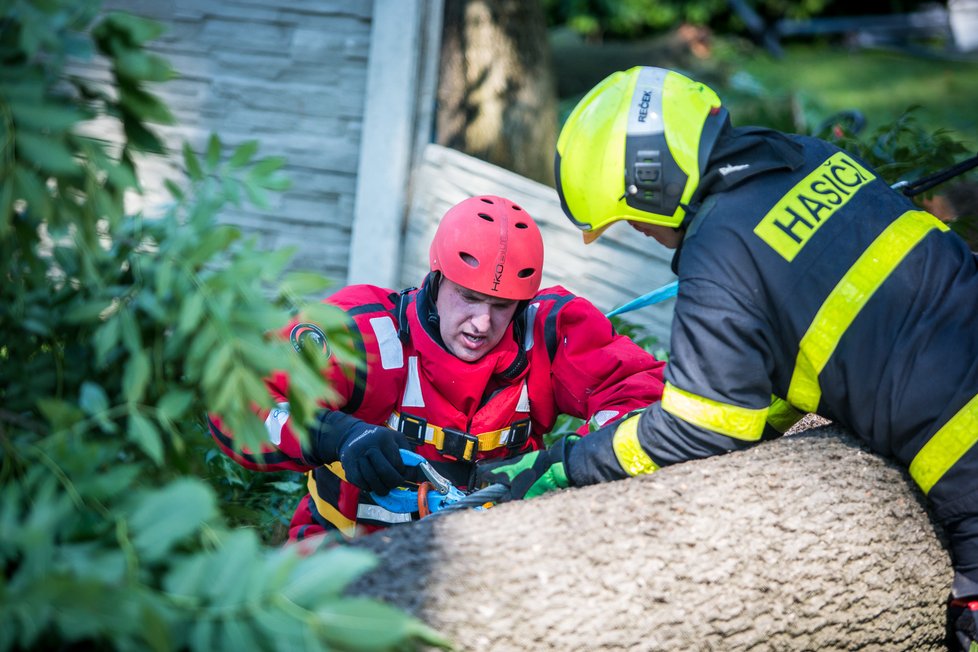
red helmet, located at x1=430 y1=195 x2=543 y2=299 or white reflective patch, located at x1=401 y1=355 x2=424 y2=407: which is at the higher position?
red helmet, located at x1=430 y1=195 x2=543 y2=299

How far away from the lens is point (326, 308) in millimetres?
2014

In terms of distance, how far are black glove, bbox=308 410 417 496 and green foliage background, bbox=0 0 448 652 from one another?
0.92m

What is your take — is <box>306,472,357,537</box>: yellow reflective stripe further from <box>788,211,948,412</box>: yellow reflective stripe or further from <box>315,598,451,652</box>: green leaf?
<box>315,598,451,652</box>: green leaf

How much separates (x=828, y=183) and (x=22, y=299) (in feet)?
6.88

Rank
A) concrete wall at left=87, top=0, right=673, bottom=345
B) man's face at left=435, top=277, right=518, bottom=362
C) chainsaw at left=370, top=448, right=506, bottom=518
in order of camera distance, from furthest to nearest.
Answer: concrete wall at left=87, top=0, right=673, bottom=345, man's face at left=435, top=277, right=518, bottom=362, chainsaw at left=370, top=448, right=506, bottom=518

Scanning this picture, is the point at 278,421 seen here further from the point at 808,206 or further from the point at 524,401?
the point at 808,206

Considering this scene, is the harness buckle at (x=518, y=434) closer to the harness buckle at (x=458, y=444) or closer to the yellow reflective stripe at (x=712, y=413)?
the harness buckle at (x=458, y=444)

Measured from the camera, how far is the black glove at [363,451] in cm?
322

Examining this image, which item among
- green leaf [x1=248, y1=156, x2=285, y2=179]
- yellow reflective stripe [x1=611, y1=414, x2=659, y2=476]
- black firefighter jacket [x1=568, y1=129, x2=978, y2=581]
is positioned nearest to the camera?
green leaf [x1=248, y1=156, x2=285, y2=179]

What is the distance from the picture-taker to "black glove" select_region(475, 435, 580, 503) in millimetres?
3037

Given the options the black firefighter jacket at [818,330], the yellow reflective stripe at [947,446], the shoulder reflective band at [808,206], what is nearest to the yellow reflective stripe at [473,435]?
the black firefighter jacket at [818,330]

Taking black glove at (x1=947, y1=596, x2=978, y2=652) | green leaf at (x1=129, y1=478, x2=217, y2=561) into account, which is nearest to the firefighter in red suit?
black glove at (x1=947, y1=596, x2=978, y2=652)

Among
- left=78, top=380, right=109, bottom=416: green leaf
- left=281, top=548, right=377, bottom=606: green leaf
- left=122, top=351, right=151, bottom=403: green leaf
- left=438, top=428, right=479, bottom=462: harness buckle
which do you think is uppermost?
left=122, top=351, right=151, bottom=403: green leaf

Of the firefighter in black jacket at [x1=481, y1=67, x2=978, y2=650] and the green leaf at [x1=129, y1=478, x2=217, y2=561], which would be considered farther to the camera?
the firefighter in black jacket at [x1=481, y1=67, x2=978, y2=650]
